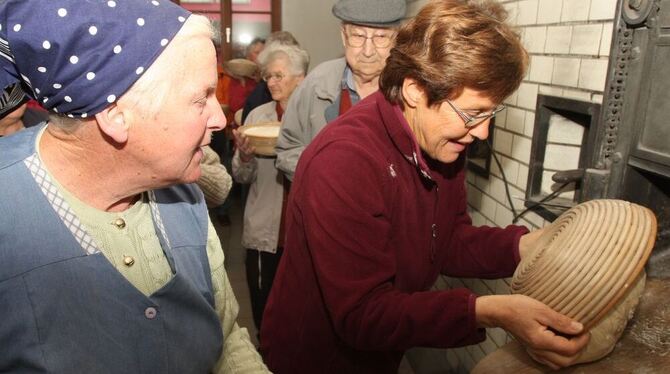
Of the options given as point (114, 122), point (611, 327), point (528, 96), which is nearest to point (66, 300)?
point (114, 122)

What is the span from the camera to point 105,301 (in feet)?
3.12

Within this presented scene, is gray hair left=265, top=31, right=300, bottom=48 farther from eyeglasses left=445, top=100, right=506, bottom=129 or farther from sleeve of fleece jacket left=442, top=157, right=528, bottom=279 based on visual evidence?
eyeglasses left=445, top=100, right=506, bottom=129

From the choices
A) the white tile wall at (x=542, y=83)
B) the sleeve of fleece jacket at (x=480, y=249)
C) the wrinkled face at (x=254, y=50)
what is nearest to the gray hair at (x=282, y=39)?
the white tile wall at (x=542, y=83)

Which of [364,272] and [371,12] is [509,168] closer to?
[371,12]

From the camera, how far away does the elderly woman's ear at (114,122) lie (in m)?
0.90

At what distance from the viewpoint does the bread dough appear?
1.14m

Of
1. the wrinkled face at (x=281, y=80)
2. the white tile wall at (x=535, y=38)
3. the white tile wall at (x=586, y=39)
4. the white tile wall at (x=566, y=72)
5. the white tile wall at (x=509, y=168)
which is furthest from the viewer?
the wrinkled face at (x=281, y=80)

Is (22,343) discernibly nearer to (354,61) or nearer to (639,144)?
(639,144)

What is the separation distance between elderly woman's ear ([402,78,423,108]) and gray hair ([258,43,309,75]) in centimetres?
196

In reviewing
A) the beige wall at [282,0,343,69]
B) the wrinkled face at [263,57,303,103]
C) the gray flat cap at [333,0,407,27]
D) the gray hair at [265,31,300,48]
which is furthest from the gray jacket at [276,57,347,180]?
the beige wall at [282,0,343,69]

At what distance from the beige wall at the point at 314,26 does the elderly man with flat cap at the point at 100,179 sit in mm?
6839

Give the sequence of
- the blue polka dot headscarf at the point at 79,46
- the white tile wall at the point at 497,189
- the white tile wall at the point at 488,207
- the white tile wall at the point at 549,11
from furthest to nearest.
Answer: the white tile wall at the point at 488,207 → the white tile wall at the point at 497,189 → the white tile wall at the point at 549,11 → the blue polka dot headscarf at the point at 79,46

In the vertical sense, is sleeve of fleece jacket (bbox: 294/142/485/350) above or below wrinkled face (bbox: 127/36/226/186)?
below

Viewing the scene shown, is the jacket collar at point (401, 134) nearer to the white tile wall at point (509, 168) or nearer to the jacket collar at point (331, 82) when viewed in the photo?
the white tile wall at point (509, 168)
